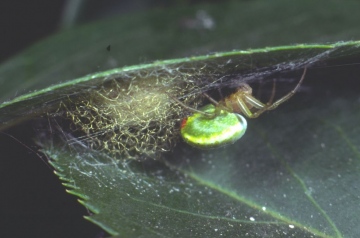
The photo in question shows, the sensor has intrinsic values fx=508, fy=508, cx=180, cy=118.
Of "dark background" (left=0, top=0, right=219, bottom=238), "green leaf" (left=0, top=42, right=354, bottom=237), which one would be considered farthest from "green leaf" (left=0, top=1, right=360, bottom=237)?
"dark background" (left=0, top=0, right=219, bottom=238)

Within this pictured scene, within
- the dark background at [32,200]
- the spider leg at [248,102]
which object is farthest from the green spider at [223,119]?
the dark background at [32,200]

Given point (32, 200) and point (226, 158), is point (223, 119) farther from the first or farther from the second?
point (32, 200)

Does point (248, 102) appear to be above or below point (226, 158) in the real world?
above

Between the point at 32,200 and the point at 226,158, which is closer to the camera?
the point at 226,158

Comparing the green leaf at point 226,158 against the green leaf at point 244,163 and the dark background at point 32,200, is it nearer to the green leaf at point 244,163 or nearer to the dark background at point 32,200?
the green leaf at point 244,163

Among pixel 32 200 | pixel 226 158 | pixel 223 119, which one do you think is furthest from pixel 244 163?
pixel 32 200

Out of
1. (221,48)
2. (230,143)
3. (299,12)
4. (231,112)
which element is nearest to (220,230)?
(230,143)

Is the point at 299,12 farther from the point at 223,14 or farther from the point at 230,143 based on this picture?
the point at 230,143
